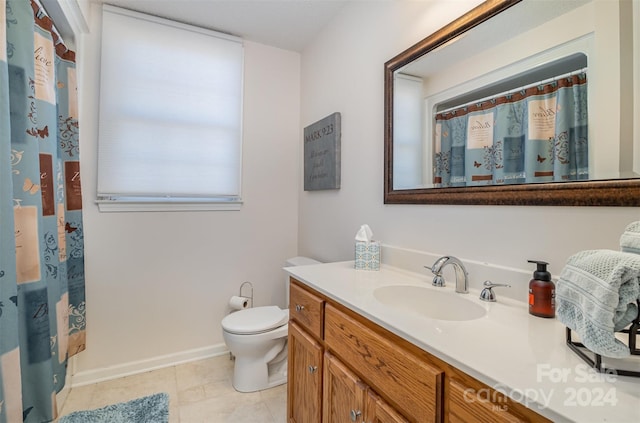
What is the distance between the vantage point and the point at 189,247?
2.21 m

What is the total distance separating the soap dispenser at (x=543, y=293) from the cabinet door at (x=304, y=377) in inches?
30.0

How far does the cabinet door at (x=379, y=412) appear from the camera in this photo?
2.61 feet

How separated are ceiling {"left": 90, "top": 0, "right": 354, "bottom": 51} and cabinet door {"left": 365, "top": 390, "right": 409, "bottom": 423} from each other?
2.19 m

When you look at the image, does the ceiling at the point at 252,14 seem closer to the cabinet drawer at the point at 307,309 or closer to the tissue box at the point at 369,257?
the tissue box at the point at 369,257

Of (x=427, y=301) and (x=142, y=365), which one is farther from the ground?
(x=427, y=301)

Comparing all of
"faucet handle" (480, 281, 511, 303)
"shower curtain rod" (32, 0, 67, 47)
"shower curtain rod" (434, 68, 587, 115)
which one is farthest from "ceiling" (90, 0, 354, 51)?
"faucet handle" (480, 281, 511, 303)

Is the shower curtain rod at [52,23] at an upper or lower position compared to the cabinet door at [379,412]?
upper

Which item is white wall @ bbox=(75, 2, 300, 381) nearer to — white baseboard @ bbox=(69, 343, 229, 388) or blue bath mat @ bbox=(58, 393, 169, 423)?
white baseboard @ bbox=(69, 343, 229, 388)

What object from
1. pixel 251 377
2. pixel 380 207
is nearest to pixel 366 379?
pixel 380 207

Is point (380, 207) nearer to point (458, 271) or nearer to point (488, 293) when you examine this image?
point (458, 271)

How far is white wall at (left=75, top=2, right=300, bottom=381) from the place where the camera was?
195 cm

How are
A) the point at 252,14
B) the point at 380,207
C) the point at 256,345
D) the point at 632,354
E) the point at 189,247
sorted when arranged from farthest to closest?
→ the point at 189,247 → the point at 252,14 → the point at 256,345 → the point at 380,207 → the point at 632,354

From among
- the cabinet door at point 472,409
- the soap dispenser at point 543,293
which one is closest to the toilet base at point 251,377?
the cabinet door at point 472,409

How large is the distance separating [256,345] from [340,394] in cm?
90
